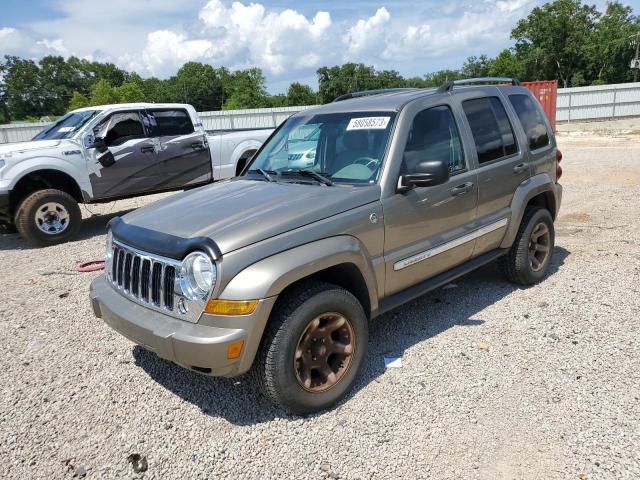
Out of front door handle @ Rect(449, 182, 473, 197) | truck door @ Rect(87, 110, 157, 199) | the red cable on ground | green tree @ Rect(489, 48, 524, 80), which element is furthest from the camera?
green tree @ Rect(489, 48, 524, 80)

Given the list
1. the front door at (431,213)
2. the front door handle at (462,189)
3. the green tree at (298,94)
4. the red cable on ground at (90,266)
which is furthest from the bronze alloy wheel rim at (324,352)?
the green tree at (298,94)

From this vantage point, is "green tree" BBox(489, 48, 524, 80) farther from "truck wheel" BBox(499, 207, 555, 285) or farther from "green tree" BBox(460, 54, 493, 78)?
"truck wheel" BBox(499, 207, 555, 285)

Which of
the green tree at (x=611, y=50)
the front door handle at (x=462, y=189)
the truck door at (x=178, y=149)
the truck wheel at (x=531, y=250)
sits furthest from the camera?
the green tree at (x=611, y=50)

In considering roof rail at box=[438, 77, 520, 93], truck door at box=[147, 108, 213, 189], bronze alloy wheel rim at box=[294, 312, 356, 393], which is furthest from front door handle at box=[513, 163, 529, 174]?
truck door at box=[147, 108, 213, 189]

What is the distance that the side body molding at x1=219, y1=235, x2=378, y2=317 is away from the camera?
2678 millimetres

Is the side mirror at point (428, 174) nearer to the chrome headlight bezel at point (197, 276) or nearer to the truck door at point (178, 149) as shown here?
the chrome headlight bezel at point (197, 276)

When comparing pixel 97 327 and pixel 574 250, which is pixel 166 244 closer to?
pixel 97 327

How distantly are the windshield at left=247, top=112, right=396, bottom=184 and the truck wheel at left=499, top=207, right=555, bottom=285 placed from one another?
6.31 feet

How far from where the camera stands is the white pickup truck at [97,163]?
750 centimetres

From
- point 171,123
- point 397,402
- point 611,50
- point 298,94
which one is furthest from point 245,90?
point 397,402

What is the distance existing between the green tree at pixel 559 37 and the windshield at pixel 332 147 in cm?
6699

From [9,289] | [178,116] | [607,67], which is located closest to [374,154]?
[9,289]

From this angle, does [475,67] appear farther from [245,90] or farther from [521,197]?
[521,197]

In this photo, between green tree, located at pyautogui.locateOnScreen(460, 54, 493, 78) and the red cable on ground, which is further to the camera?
green tree, located at pyautogui.locateOnScreen(460, 54, 493, 78)
